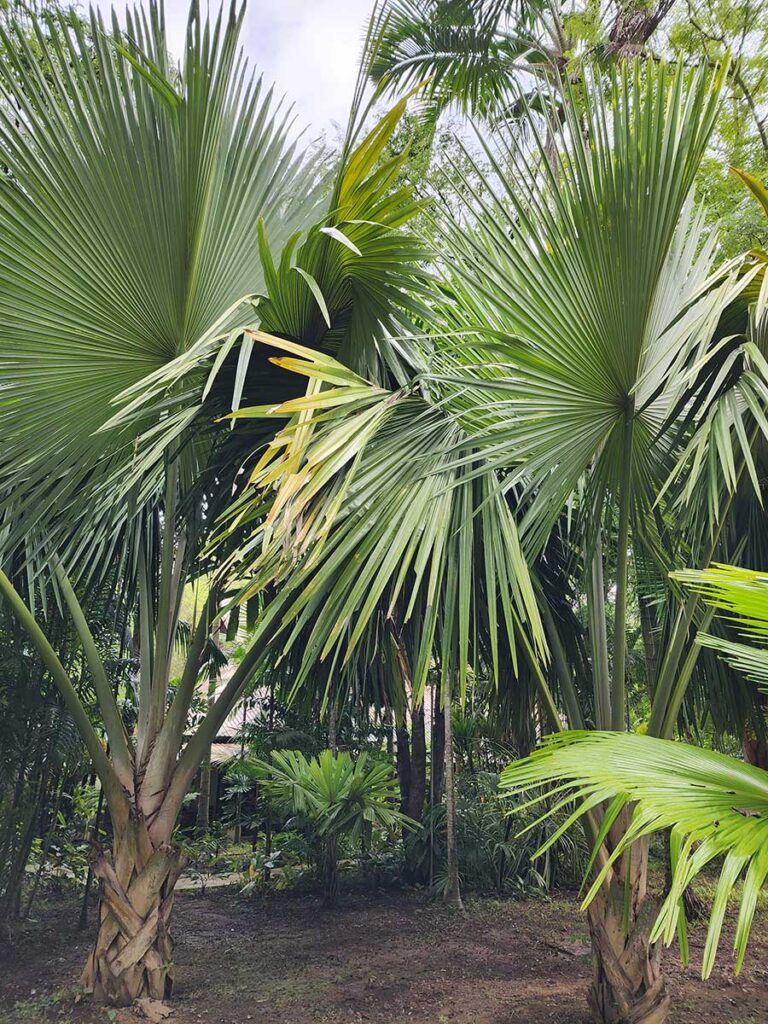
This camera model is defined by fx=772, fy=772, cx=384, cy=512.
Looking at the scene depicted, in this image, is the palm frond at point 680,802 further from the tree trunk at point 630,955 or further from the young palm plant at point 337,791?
the young palm plant at point 337,791

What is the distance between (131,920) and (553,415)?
2.61 metres

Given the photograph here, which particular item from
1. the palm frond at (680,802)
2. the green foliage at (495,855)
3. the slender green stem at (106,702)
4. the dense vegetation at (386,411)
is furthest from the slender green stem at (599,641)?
the green foliage at (495,855)

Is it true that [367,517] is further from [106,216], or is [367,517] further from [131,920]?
[131,920]

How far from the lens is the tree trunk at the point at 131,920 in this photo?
3.14 meters

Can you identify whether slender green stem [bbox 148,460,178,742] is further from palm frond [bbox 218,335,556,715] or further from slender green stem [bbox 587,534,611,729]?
slender green stem [bbox 587,534,611,729]

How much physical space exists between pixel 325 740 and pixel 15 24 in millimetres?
6191

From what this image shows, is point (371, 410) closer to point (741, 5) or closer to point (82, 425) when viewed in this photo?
point (82, 425)

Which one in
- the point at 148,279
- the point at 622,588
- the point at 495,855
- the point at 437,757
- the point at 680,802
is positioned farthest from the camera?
the point at 437,757

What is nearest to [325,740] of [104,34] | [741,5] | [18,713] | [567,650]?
[18,713]

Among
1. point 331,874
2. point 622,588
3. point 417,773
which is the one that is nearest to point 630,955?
point 622,588

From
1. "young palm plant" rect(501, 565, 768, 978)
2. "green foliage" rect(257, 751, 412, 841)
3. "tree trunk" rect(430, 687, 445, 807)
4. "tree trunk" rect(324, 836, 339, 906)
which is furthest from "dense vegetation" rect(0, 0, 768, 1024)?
"tree trunk" rect(430, 687, 445, 807)

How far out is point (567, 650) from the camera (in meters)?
3.65

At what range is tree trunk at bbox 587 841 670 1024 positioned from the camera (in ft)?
9.36

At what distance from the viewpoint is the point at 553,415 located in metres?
2.48
